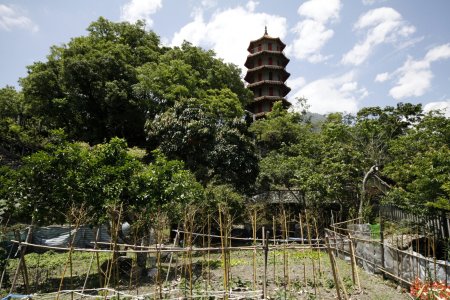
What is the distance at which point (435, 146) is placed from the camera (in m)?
15.5

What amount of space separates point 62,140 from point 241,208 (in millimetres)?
8509

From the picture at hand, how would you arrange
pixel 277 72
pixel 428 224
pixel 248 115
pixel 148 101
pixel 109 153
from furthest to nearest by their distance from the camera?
pixel 277 72, pixel 248 115, pixel 148 101, pixel 428 224, pixel 109 153

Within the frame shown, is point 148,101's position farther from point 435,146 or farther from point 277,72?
point 277,72

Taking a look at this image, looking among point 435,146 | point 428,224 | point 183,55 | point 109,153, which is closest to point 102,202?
point 109,153

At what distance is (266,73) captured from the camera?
3522 cm

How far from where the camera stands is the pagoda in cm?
3450

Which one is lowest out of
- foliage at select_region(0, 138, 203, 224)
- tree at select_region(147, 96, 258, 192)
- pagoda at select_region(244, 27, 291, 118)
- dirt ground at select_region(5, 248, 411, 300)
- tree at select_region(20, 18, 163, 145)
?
dirt ground at select_region(5, 248, 411, 300)

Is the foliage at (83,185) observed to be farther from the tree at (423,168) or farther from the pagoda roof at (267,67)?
the pagoda roof at (267,67)

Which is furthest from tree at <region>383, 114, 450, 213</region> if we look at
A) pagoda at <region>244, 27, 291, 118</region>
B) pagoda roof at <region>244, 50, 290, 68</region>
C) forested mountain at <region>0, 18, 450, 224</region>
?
pagoda roof at <region>244, 50, 290, 68</region>

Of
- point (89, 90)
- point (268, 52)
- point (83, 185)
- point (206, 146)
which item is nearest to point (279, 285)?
point (83, 185)

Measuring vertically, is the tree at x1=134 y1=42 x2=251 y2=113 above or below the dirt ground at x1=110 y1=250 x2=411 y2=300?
above

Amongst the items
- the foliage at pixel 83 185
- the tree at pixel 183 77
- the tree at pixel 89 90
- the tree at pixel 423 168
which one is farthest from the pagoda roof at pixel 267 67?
the foliage at pixel 83 185

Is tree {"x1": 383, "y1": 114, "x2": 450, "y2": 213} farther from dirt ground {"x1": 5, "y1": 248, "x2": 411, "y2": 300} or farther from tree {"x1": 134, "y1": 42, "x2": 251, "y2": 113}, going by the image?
tree {"x1": 134, "y1": 42, "x2": 251, "y2": 113}

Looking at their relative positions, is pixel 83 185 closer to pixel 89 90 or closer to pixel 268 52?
pixel 89 90
